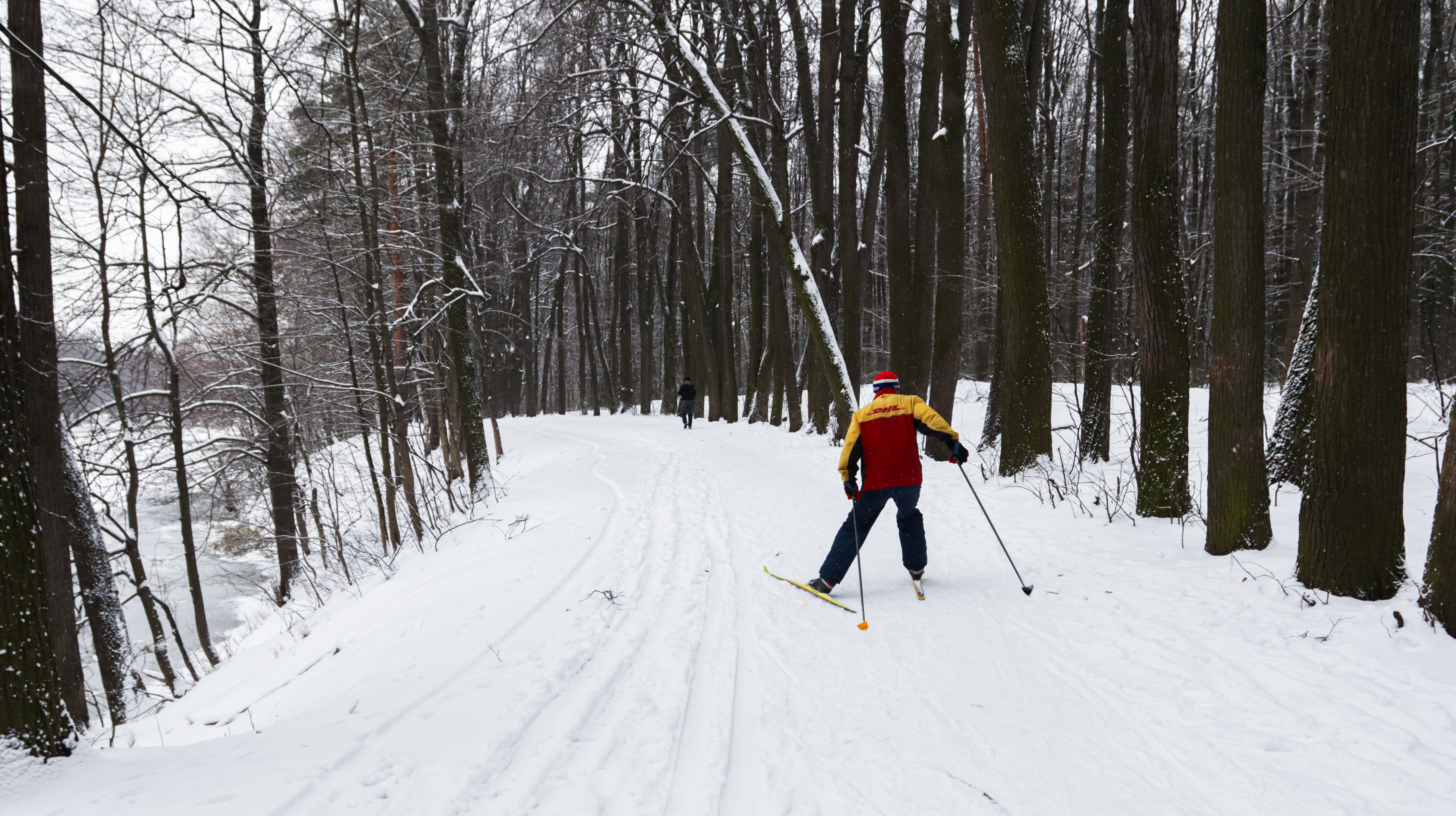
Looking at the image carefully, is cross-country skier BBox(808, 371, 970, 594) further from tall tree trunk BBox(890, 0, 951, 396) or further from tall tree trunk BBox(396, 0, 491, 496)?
tall tree trunk BBox(396, 0, 491, 496)

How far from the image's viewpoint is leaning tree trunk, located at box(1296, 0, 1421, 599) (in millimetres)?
4293

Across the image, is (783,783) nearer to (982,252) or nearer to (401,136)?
(401,136)

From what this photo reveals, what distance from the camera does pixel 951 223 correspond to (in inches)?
476

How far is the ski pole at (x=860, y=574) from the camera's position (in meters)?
5.20

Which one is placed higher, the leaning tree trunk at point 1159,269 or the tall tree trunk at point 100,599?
the leaning tree trunk at point 1159,269

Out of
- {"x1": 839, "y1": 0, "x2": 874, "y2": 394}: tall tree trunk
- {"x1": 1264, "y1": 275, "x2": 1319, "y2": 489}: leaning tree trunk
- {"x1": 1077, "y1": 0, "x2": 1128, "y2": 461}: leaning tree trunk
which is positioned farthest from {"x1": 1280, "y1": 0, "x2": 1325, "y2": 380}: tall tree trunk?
{"x1": 839, "y1": 0, "x2": 874, "y2": 394}: tall tree trunk

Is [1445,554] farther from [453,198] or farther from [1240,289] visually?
[453,198]

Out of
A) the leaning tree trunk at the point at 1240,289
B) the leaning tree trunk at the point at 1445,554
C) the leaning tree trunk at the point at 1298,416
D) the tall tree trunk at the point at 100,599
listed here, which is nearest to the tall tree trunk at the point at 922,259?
the leaning tree trunk at the point at 1298,416

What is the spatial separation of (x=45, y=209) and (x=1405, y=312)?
10.0 m

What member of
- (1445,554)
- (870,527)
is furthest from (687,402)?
(1445,554)

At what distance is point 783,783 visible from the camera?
322cm

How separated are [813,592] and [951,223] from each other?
832 cm

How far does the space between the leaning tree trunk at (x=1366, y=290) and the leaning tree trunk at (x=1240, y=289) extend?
1.11m

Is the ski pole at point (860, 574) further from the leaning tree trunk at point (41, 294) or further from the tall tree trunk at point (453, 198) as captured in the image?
the tall tree trunk at point (453, 198)
